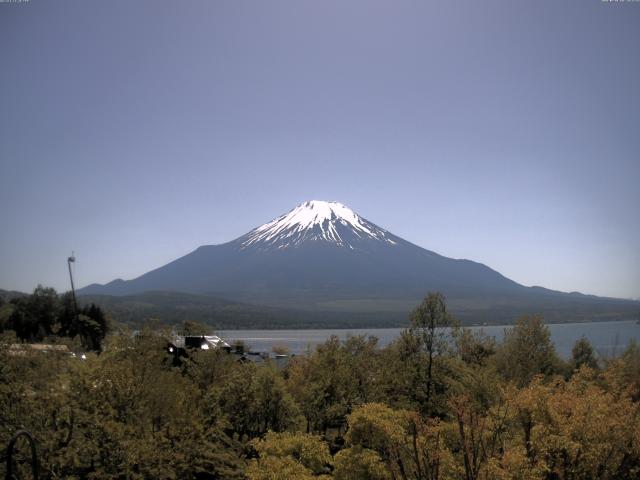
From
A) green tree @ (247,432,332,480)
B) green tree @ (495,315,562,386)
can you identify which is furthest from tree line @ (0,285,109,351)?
green tree @ (247,432,332,480)

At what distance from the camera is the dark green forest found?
14102 mm

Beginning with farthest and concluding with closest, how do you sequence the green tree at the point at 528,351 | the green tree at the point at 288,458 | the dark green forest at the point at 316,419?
the green tree at the point at 528,351, the dark green forest at the point at 316,419, the green tree at the point at 288,458

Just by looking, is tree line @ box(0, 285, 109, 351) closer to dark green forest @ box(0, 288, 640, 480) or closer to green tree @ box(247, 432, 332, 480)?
dark green forest @ box(0, 288, 640, 480)

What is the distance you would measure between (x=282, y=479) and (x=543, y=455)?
7.87 m

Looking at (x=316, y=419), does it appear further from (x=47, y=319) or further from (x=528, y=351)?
(x=47, y=319)

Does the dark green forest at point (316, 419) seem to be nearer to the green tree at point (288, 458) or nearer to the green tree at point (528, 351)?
the green tree at point (288, 458)

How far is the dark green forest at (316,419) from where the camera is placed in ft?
46.3

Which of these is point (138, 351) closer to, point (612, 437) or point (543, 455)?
point (543, 455)

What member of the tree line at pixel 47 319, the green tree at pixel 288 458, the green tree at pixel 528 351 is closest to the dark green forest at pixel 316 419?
the green tree at pixel 288 458

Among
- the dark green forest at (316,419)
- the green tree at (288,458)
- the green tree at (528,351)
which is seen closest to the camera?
the green tree at (288,458)

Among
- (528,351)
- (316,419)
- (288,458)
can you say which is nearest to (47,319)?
(316,419)

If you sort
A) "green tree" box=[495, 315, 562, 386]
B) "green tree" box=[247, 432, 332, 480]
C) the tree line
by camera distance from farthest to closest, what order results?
the tree line
"green tree" box=[495, 315, 562, 386]
"green tree" box=[247, 432, 332, 480]

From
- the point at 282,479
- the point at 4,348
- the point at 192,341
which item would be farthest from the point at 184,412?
the point at 192,341

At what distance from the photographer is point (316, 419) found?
2430 cm
